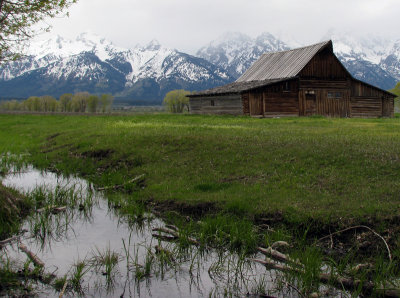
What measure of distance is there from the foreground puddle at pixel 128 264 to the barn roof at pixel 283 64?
37.7 metres

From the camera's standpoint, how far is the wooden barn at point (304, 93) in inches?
1710

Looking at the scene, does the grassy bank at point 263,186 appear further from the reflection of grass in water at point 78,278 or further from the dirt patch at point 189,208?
the reflection of grass in water at point 78,278

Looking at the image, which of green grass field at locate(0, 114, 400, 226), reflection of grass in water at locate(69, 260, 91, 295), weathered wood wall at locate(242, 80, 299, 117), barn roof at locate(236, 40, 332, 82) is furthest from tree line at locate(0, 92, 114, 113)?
reflection of grass in water at locate(69, 260, 91, 295)

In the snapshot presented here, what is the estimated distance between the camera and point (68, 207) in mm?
12164

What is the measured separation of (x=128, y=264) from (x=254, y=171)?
693 cm

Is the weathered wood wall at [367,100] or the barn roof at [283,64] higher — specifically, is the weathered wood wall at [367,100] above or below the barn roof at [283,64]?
below

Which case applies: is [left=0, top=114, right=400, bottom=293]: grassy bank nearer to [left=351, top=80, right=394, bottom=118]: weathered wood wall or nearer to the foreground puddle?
the foreground puddle

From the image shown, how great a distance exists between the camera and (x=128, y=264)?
7777mm

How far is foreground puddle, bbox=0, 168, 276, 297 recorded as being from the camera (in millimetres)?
6945

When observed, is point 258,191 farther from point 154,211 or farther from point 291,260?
point 291,260

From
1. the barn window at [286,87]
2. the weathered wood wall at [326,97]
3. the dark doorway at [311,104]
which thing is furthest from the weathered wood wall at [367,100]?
the barn window at [286,87]

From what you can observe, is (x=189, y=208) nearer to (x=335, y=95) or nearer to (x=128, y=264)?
(x=128, y=264)

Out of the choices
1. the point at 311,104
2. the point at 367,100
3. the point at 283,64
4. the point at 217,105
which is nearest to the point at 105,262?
the point at 311,104

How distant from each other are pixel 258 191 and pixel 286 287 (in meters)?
5.03
